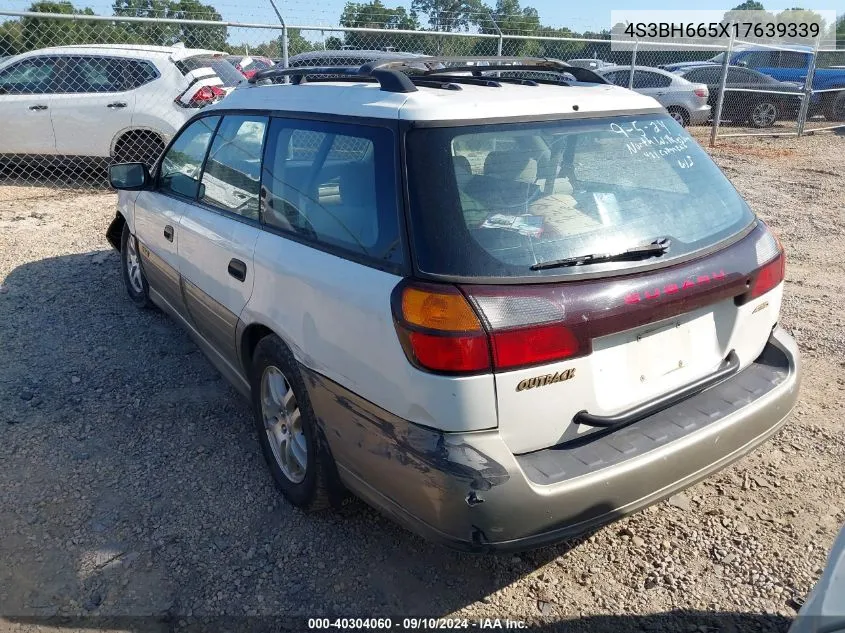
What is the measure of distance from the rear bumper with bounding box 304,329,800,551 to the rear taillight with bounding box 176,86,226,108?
24.0ft

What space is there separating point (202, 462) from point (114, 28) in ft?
29.2

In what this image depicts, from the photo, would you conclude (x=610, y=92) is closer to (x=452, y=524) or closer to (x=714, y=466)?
(x=714, y=466)

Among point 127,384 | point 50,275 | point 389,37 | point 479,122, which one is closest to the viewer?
point 479,122

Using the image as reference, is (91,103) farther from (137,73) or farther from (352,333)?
(352,333)

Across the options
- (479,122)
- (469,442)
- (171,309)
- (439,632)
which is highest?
(479,122)

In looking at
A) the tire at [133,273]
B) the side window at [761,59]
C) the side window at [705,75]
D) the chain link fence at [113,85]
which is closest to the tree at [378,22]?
the chain link fence at [113,85]

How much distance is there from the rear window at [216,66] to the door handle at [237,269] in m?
6.79

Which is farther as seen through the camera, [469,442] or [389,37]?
[389,37]

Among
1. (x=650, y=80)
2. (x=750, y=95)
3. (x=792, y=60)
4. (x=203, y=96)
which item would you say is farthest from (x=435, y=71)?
(x=792, y=60)

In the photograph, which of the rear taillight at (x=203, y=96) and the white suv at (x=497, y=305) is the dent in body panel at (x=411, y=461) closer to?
the white suv at (x=497, y=305)

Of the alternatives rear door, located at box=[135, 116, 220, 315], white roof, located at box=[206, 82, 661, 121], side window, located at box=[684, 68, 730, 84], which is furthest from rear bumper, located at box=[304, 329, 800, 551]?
side window, located at box=[684, 68, 730, 84]

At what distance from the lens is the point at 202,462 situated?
132 inches

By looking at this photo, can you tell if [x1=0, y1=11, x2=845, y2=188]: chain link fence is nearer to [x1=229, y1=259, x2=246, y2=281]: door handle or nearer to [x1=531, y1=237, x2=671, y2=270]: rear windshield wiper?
[x1=229, y1=259, x2=246, y2=281]: door handle

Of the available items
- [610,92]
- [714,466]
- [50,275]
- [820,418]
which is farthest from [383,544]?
[50,275]
